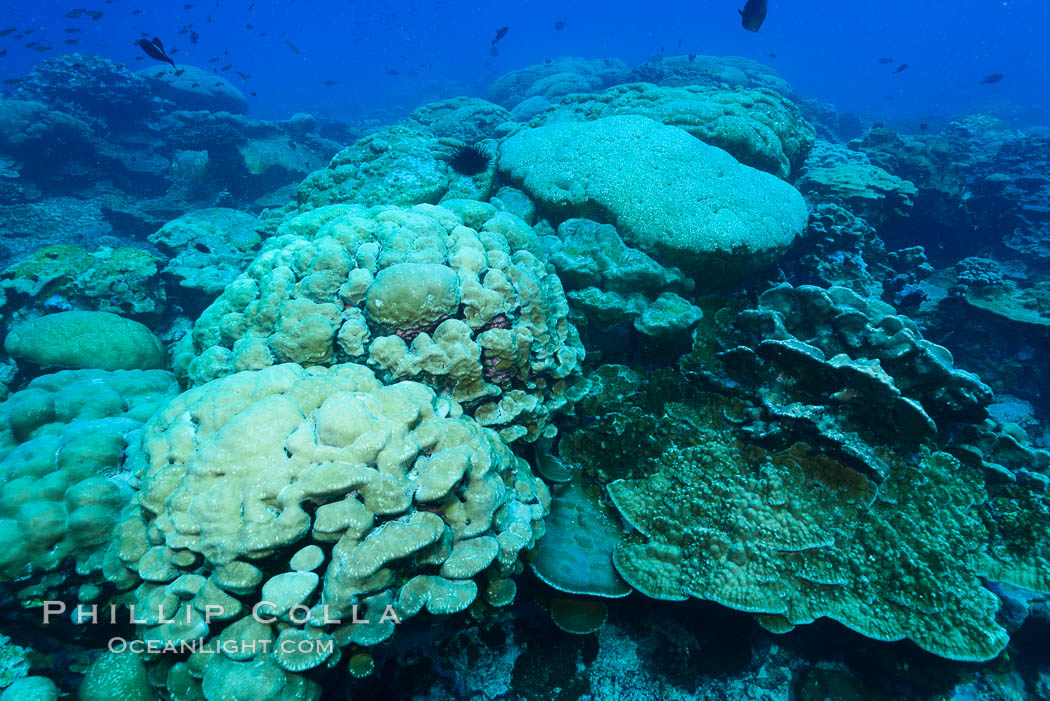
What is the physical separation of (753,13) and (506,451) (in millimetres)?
9105

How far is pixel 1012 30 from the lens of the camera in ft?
271

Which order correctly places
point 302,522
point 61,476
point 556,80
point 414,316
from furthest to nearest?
point 556,80 < point 414,316 < point 61,476 < point 302,522

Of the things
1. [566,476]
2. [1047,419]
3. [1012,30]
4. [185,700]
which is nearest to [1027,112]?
[1047,419]

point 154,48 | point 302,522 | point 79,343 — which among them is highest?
point 154,48

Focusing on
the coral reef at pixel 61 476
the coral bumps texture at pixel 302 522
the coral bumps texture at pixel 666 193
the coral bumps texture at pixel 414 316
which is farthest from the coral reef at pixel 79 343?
the coral bumps texture at pixel 666 193

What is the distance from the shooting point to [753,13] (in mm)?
7328

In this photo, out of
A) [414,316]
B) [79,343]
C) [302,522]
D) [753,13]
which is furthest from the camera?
[753,13]

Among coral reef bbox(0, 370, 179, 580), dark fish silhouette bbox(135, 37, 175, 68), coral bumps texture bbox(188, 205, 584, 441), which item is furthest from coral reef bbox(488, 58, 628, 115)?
coral reef bbox(0, 370, 179, 580)

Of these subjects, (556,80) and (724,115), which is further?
(556,80)

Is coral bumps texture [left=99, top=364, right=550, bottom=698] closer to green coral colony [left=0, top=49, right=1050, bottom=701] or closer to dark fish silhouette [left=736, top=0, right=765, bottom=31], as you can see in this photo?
green coral colony [left=0, top=49, right=1050, bottom=701]

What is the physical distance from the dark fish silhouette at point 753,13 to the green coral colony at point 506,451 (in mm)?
4718

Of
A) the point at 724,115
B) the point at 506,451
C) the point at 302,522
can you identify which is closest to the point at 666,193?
the point at 724,115

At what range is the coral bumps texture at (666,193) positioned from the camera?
14.8 feet

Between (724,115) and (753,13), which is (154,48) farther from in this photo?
(753,13)
